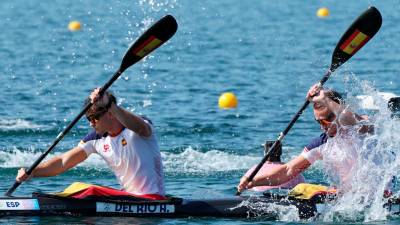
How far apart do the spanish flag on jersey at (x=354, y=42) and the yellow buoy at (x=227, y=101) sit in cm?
788

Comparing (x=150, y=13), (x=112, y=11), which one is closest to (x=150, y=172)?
(x=150, y=13)

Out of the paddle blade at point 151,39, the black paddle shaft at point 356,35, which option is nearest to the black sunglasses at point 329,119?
the black paddle shaft at point 356,35

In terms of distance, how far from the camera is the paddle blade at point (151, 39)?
39.2 ft

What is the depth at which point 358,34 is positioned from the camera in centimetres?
1239

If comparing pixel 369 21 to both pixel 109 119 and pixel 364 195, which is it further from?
pixel 109 119

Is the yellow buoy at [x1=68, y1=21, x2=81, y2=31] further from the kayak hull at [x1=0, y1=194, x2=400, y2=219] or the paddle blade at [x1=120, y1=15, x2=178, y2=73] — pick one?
the kayak hull at [x1=0, y1=194, x2=400, y2=219]

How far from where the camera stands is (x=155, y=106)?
2061 centimetres

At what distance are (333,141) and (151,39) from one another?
2.10 metres

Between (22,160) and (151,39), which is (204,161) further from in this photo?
(151,39)

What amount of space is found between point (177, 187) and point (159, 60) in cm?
1248

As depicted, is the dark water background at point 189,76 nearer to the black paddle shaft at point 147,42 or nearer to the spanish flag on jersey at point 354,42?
the spanish flag on jersey at point 354,42

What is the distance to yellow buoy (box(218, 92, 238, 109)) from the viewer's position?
20.4 metres

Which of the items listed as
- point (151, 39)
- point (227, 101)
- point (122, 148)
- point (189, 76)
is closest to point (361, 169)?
point (122, 148)

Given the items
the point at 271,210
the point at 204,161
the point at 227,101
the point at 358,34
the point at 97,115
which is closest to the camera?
the point at 97,115
